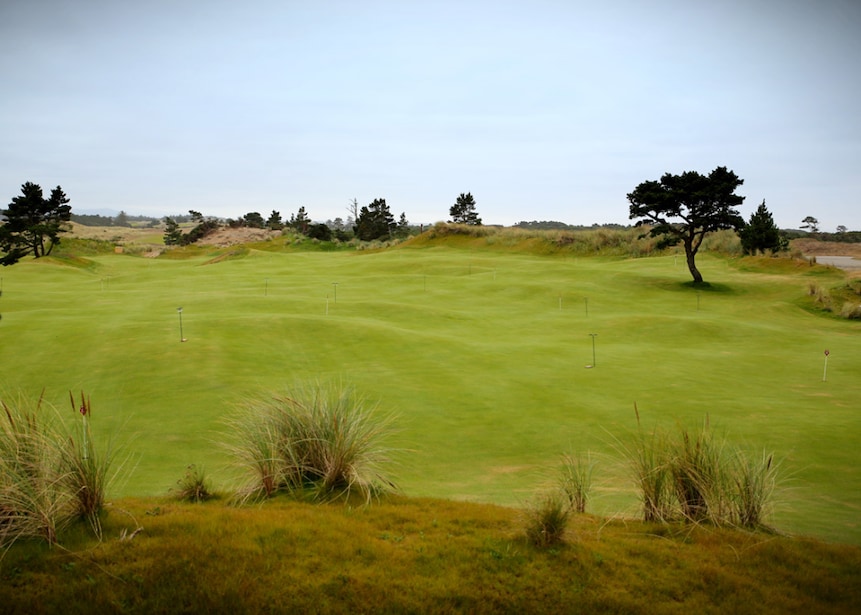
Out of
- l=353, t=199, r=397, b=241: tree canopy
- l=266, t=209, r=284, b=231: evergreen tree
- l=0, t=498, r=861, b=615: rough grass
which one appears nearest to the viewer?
l=0, t=498, r=861, b=615: rough grass

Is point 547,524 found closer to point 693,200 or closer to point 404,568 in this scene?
point 404,568

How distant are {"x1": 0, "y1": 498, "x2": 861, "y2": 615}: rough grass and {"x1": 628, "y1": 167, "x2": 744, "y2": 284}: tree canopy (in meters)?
32.5

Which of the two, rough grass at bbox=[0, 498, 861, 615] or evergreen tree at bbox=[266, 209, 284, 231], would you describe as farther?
evergreen tree at bbox=[266, 209, 284, 231]

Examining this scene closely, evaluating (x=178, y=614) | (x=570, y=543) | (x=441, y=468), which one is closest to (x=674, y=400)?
(x=441, y=468)

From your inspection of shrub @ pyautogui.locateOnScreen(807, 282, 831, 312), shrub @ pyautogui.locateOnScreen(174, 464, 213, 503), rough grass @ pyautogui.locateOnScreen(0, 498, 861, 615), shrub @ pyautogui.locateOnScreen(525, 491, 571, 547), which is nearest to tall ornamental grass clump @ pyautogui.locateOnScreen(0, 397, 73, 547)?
rough grass @ pyautogui.locateOnScreen(0, 498, 861, 615)

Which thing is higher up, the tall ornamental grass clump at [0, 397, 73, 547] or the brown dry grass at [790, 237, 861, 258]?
the brown dry grass at [790, 237, 861, 258]

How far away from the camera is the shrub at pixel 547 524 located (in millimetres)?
5328

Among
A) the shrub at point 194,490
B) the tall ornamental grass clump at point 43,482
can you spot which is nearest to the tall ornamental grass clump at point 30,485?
the tall ornamental grass clump at point 43,482

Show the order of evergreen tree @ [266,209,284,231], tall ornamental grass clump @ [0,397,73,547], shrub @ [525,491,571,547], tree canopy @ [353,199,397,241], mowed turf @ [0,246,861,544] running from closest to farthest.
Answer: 1. tall ornamental grass clump @ [0,397,73,547]
2. shrub @ [525,491,571,547]
3. mowed turf @ [0,246,861,544]
4. tree canopy @ [353,199,397,241]
5. evergreen tree @ [266,209,284,231]

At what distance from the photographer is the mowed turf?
9.06 m

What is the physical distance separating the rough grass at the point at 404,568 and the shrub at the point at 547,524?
0.10m

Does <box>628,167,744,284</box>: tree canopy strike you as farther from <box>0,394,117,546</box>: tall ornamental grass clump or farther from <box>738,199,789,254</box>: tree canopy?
<box>0,394,117,546</box>: tall ornamental grass clump

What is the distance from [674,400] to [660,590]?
29.9ft

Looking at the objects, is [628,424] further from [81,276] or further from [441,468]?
[81,276]
